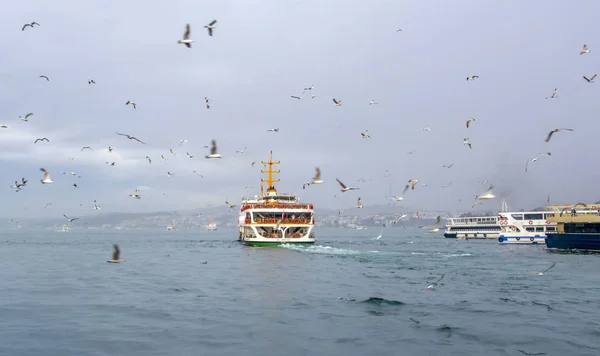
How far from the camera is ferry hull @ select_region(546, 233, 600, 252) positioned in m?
71.6

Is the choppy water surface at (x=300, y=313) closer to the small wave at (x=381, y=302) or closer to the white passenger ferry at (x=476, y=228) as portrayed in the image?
the small wave at (x=381, y=302)

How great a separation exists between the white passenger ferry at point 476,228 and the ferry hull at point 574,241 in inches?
2251

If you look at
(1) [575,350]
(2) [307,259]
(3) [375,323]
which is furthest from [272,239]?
(1) [575,350]

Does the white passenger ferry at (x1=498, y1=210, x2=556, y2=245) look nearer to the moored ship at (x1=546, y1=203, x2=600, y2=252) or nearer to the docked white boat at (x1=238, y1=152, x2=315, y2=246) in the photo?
the moored ship at (x1=546, y1=203, x2=600, y2=252)

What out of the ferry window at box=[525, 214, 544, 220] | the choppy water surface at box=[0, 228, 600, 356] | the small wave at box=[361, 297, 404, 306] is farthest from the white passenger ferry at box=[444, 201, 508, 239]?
the small wave at box=[361, 297, 404, 306]

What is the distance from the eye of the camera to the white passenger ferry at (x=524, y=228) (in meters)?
109

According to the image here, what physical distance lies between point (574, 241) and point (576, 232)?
1.87m

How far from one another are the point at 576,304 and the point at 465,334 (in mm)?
10785

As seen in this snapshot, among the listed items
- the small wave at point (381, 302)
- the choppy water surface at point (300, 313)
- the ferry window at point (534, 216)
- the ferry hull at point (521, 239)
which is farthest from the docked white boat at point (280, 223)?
the ferry window at point (534, 216)

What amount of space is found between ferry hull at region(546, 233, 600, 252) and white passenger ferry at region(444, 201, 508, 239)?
5718 cm

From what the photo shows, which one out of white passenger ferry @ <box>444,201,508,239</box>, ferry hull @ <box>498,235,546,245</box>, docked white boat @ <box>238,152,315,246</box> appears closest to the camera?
docked white boat @ <box>238,152,315,246</box>

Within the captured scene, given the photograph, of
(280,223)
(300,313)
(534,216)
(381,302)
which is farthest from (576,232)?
(300,313)

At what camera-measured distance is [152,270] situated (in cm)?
4691

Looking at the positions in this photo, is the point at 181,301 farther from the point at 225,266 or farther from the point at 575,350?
the point at 225,266
